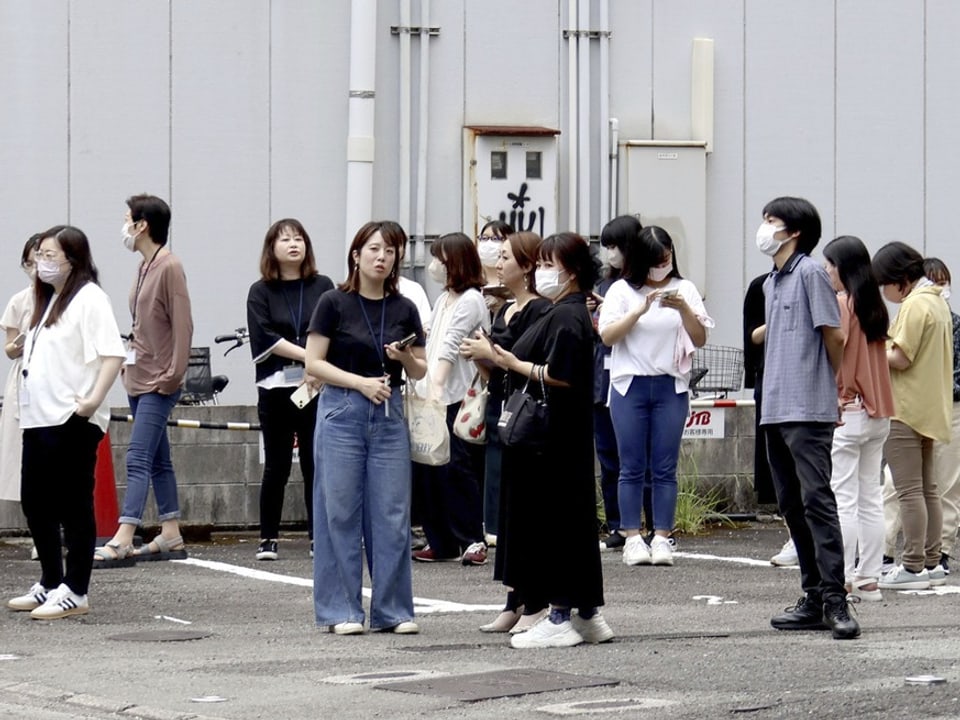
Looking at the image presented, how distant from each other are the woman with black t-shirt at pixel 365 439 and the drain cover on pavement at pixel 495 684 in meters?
1.41

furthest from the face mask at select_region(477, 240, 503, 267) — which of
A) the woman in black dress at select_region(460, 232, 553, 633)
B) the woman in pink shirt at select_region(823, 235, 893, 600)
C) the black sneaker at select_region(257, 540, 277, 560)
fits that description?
the woman in pink shirt at select_region(823, 235, 893, 600)

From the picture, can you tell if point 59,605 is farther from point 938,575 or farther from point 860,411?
point 938,575

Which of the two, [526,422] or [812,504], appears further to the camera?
[812,504]

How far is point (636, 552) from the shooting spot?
11250mm

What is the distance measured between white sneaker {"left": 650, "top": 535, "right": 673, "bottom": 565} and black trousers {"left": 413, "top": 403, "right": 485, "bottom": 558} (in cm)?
106

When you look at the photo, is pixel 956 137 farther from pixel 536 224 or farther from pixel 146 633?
pixel 146 633

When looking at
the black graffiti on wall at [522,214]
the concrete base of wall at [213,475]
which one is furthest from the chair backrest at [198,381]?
the black graffiti on wall at [522,214]

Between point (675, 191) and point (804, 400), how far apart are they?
26.4 ft

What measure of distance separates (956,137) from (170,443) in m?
8.00

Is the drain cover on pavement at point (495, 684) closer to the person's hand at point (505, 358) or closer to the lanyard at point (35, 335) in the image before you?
the person's hand at point (505, 358)

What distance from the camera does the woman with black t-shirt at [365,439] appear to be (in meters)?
8.43

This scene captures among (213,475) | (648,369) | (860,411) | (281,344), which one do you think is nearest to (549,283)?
(860,411)

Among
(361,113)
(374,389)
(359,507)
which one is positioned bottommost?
(359,507)

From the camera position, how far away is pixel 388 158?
1572cm
